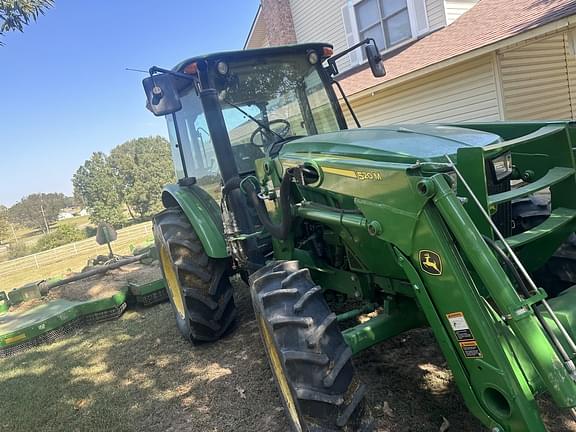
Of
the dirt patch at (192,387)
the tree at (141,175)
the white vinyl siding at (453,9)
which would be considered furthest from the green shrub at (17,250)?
the white vinyl siding at (453,9)

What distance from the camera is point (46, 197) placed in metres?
57.5

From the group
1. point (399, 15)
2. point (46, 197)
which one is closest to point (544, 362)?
point (399, 15)

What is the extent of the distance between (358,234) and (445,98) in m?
7.26

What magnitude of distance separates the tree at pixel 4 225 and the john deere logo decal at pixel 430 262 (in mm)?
40153

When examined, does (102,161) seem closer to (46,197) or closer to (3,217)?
(3,217)

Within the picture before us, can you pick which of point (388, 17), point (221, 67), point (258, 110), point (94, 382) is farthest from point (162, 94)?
point (388, 17)

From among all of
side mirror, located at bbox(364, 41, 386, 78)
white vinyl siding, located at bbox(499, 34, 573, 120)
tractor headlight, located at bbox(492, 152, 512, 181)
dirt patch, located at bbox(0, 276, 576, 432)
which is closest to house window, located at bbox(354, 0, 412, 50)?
white vinyl siding, located at bbox(499, 34, 573, 120)

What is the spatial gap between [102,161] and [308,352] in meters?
47.7

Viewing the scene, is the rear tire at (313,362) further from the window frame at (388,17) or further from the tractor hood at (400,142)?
the window frame at (388,17)

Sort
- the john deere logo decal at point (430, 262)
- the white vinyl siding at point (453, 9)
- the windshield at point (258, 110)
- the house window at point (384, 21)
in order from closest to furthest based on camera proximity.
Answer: the john deere logo decal at point (430, 262) < the windshield at point (258, 110) < the white vinyl siding at point (453, 9) < the house window at point (384, 21)

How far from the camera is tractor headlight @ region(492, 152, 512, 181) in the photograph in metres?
2.44

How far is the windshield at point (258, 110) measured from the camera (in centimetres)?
379

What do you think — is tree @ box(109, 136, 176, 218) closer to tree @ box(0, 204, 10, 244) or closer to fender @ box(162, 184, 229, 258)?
tree @ box(0, 204, 10, 244)

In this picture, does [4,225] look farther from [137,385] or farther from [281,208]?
[281,208]
